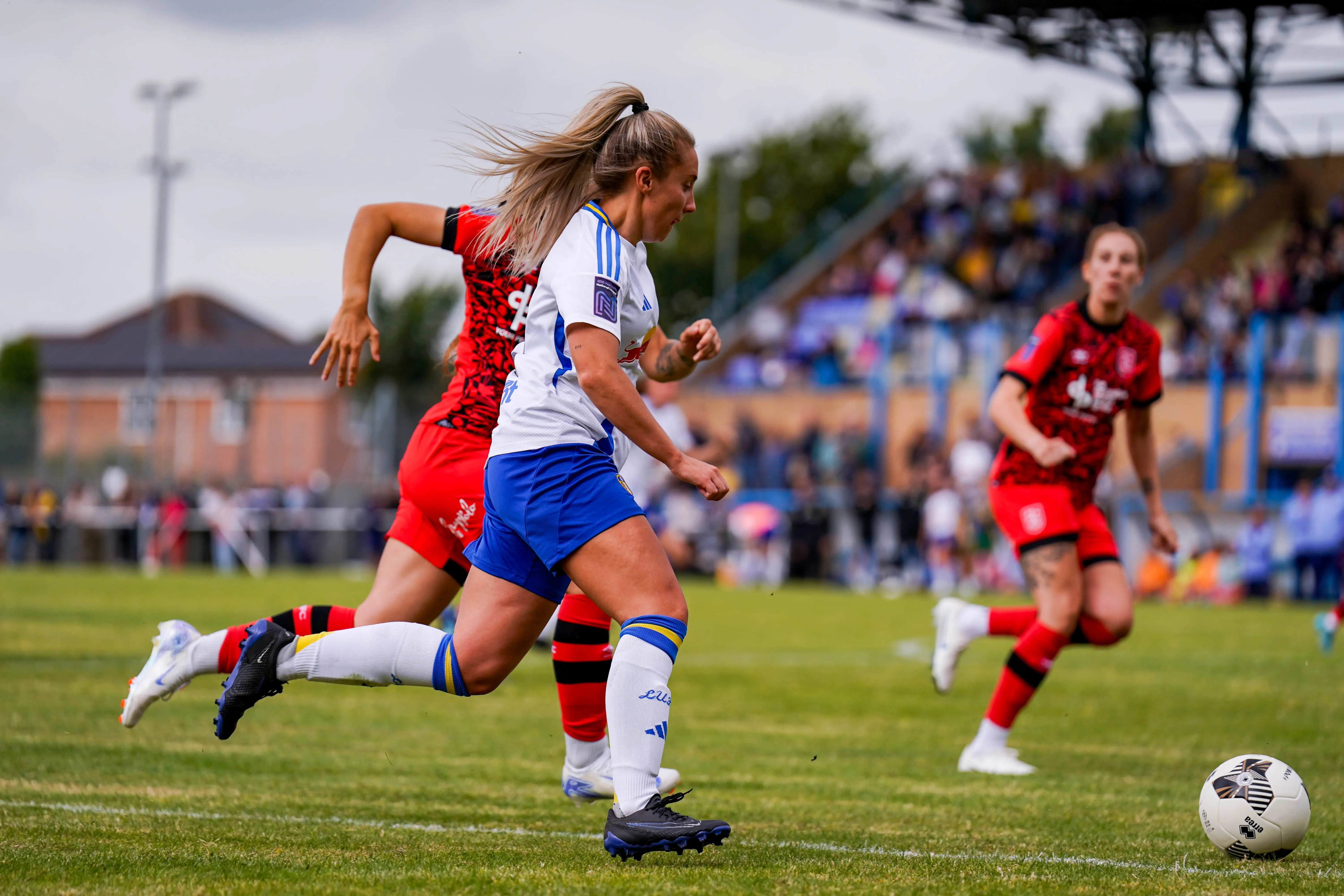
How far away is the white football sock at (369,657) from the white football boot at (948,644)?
3460mm

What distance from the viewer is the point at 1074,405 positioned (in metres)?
6.47

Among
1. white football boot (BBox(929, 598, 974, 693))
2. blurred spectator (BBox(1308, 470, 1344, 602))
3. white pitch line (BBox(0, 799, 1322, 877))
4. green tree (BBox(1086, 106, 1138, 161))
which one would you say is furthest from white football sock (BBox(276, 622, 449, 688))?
green tree (BBox(1086, 106, 1138, 161))

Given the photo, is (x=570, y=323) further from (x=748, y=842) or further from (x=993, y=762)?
(x=993, y=762)

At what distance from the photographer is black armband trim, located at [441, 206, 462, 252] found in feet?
15.9

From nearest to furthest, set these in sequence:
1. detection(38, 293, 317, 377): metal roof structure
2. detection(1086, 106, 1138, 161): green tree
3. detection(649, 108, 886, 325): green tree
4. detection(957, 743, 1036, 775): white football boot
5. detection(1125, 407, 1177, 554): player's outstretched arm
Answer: detection(957, 743, 1036, 775): white football boot < detection(1125, 407, 1177, 554): player's outstretched arm < detection(649, 108, 886, 325): green tree < detection(1086, 106, 1138, 161): green tree < detection(38, 293, 317, 377): metal roof structure

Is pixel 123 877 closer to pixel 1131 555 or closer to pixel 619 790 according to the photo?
pixel 619 790

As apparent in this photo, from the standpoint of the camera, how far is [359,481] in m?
31.5

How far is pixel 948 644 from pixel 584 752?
8.30 feet

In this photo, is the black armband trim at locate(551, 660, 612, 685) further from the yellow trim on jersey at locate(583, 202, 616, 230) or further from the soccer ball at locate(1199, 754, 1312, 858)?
the soccer ball at locate(1199, 754, 1312, 858)

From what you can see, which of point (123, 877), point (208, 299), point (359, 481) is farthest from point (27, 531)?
point (208, 299)

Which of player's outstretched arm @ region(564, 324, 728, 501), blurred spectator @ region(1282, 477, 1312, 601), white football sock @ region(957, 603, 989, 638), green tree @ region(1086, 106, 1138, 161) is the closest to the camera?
player's outstretched arm @ region(564, 324, 728, 501)

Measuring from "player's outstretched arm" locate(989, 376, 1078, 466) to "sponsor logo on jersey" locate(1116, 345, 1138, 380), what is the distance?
0.39 meters

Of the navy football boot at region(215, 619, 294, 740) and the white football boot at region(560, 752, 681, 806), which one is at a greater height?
the navy football boot at region(215, 619, 294, 740)

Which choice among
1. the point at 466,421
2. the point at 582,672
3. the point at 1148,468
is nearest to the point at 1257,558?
the point at 1148,468
